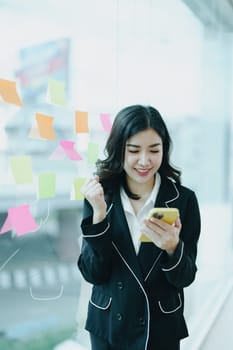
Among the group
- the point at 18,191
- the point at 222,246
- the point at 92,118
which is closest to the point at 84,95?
the point at 92,118

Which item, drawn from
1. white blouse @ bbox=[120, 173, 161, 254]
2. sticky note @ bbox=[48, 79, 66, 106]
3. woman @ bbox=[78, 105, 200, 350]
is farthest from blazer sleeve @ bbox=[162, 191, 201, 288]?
sticky note @ bbox=[48, 79, 66, 106]

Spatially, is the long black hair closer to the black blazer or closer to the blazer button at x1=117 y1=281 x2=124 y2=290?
the black blazer

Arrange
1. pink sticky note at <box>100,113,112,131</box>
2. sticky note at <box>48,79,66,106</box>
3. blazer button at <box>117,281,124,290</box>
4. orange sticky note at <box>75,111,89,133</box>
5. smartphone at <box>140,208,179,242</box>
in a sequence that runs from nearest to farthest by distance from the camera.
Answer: smartphone at <box>140,208,179,242</box> → blazer button at <box>117,281,124,290</box> → sticky note at <box>48,79,66,106</box> → orange sticky note at <box>75,111,89,133</box> → pink sticky note at <box>100,113,112,131</box>

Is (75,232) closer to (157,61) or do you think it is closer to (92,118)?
(92,118)

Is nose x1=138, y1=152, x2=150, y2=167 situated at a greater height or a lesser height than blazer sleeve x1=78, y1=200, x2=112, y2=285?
greater

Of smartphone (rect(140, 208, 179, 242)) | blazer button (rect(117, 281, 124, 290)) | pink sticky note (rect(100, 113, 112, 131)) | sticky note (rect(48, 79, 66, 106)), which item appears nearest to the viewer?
smartphone (rect(140, 208, 179, 242))

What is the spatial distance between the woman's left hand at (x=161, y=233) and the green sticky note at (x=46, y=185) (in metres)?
0.35

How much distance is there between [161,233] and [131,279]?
0.57 feet

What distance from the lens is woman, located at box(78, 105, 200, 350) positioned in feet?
3.30

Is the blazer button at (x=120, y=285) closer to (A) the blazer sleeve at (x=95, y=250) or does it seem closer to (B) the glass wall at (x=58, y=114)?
(A) the blazer sleeve at (x=95, y=250)

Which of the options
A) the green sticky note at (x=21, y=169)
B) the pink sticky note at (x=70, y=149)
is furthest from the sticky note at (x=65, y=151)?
the green sticky note at (x=21, y=169)

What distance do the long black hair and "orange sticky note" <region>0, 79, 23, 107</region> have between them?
28cm

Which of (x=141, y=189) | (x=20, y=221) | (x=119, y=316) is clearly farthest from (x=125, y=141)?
(x=119, y=316)

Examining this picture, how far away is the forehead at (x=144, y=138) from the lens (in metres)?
1.04
